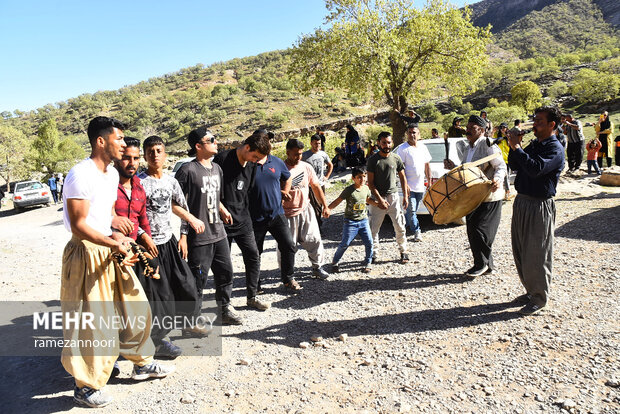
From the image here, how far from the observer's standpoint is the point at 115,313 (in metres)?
3.14

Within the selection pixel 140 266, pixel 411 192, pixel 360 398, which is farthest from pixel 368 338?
pixel 411 192

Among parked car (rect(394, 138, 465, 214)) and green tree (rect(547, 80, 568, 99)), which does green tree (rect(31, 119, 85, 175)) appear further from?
green tree (rect(547, 80, 568, 99))

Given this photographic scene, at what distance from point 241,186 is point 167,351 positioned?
1897 mm

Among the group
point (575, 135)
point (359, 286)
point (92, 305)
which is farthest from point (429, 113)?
point (92, 305)

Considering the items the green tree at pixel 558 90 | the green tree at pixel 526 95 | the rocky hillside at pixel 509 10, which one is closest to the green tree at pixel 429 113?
the green tree at pixel 526 95

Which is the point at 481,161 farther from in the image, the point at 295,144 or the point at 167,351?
the point at 167,351

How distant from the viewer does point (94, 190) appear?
9.46 ft

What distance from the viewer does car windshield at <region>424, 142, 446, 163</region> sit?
28.3ft

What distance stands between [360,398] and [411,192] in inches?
171

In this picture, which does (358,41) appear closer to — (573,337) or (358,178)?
(358,178)

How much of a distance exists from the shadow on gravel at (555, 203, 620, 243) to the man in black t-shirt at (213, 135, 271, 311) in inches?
208

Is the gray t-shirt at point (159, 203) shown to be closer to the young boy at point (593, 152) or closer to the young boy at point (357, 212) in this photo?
the young boy at point (357, 212)

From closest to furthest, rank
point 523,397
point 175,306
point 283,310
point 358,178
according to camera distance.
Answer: point 523,397 → point 175,306 → point 283,310 → point 358,178

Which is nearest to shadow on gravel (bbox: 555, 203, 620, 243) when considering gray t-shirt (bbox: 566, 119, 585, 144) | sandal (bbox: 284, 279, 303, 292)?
sandal (bbox: 284, 279, 303, 292)
